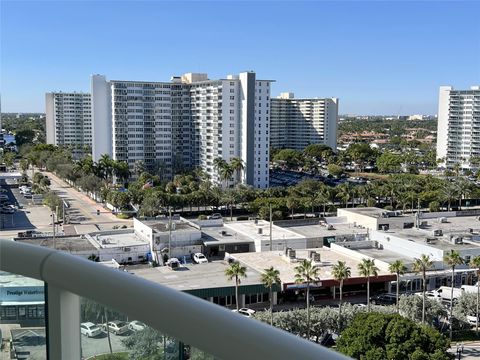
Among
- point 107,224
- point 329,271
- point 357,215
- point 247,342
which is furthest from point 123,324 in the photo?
point 107,224

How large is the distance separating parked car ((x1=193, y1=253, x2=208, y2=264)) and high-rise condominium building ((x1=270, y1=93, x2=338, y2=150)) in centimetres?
3789

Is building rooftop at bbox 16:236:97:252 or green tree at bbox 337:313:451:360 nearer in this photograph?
green tree at bbox 337:313:451:360

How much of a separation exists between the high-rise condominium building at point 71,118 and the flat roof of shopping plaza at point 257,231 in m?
33.7

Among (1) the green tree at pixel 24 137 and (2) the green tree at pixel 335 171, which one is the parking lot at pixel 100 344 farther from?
(1) the green tree at pixel 24 137

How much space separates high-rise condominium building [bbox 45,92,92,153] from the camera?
5534 centimetres

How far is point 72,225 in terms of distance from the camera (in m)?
26.6

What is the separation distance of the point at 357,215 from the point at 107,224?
11413 millimetres

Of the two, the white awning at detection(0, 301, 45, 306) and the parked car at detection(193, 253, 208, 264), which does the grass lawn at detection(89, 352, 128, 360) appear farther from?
the parked car at detection(193, 253, 208, 264)

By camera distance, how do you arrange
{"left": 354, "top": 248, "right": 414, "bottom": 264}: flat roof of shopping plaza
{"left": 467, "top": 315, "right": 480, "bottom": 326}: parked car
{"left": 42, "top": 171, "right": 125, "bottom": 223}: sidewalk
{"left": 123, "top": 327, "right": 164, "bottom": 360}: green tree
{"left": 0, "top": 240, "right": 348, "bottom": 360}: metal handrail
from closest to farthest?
1. {"left": 0, "top": 240, "right": 348, "bottom": 360}: metal handrail
2. {"left": 123, "top": 327, "right": 164, "bottom": 360}: green tree
3. {"left": 467, "top": 315, "right": 480, "bottom": 326}: parked car
4. {"left": 354, "top": 248, "right": 414, "bottom": 264}: flat roof of shopping plaza
5. {"left": 42, "top": 171, "right": 125, "bottom": 223}: sidewalk

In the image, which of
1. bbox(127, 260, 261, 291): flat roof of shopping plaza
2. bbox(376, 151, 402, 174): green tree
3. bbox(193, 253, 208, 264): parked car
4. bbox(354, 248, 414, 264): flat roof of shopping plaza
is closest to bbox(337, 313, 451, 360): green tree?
bbox(127, 260, 261, 291): flat roof of shopping plaza

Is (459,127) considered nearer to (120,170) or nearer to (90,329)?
(120,170)

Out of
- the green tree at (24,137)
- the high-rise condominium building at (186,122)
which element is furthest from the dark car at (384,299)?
the green tree at (24,137)

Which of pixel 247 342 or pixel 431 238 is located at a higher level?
pixel 247 342

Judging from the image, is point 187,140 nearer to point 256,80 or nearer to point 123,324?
point 256,80
